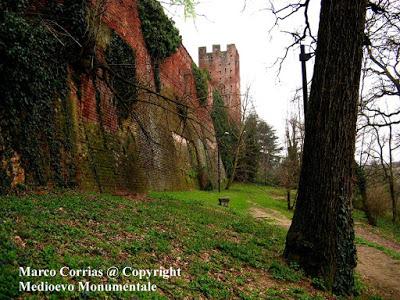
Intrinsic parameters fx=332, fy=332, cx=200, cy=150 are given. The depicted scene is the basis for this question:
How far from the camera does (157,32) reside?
15289mm

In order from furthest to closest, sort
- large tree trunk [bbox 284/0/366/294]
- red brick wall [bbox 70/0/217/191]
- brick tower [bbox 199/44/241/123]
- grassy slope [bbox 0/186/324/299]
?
brick tower [bbox 199/44/241/123] < red brick wall [bbox 70/0/217/191] < large tree trunk [bbox 284/0/366/294] < grassy slope [bbox 0/186/324/299]

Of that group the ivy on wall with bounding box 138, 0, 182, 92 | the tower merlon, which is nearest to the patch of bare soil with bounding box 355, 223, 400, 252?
the ivy on wall with bounding box 138, 0, 182, 92

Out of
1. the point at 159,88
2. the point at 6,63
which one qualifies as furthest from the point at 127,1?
the point at 6,63

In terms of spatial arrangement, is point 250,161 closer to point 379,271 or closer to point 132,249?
point 379,271

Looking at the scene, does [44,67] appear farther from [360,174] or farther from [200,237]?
[360,174]

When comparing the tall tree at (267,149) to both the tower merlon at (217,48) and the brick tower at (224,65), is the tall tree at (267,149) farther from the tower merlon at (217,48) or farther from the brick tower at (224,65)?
the tower merlon at (217,48)

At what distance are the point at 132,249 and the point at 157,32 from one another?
12872 mm

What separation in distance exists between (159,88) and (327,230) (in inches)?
494

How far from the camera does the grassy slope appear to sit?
327 centimetres

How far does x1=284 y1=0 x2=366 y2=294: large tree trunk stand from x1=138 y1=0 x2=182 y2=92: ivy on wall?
9650 mm

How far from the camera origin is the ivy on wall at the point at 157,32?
1455 centimetres

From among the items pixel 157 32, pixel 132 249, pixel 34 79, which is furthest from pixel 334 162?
pixel 157 32

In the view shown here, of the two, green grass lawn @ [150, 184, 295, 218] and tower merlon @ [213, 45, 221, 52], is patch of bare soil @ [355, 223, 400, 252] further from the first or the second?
tower merlon @ [213, 45, 221, 52]

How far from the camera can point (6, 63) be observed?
20.3 feet
